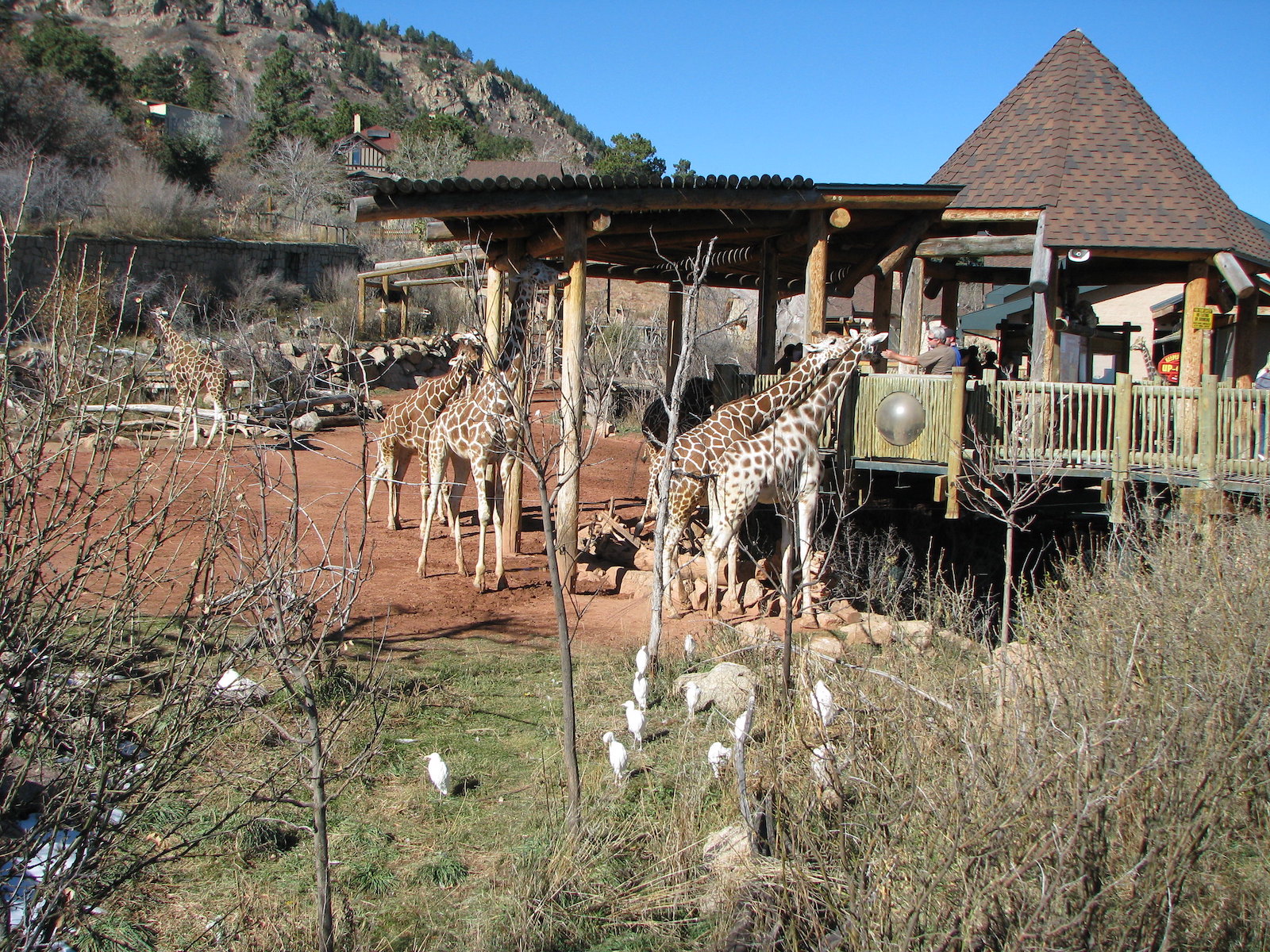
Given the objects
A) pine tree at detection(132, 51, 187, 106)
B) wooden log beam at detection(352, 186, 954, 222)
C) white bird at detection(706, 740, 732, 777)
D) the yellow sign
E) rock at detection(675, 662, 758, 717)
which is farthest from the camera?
pine tree at detection(132, 51, 187, 106)

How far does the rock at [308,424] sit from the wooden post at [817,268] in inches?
428

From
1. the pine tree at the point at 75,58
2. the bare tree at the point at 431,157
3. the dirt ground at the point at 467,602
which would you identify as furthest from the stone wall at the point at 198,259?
the pine tree at the point at 75,58

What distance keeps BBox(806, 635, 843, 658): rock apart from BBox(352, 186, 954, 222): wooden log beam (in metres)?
4.63

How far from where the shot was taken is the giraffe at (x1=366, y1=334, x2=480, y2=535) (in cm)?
1174

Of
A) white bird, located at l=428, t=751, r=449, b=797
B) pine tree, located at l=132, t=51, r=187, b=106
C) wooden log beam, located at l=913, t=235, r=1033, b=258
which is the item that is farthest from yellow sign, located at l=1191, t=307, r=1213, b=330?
→ pine tree, located at l=132, t=51, r=187, b=106

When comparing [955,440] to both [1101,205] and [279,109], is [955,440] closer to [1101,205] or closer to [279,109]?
[1101,205]

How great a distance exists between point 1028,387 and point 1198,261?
13.1 ft

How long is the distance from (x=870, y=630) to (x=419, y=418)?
646 cm

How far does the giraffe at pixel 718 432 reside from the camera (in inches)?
392

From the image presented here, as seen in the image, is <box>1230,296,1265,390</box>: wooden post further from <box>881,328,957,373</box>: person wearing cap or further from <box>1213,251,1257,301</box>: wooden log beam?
<box>881,328,957,373</box>: person wearing cap

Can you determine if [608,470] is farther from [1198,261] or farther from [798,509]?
[1198,261]

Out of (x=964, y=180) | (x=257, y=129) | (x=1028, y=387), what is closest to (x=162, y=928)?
(x=1028, y=387)

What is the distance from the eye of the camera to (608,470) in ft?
59.7

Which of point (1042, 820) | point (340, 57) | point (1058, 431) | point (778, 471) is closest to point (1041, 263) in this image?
point (1058, 431)
